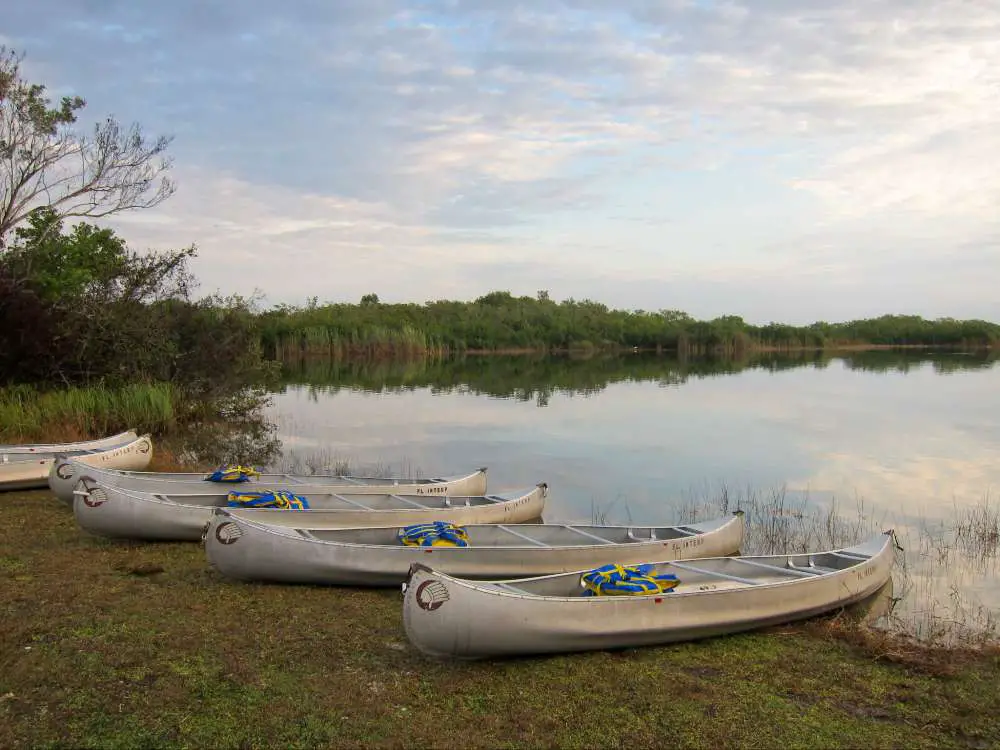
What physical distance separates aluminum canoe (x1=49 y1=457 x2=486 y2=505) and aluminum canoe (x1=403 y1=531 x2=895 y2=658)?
4.36m

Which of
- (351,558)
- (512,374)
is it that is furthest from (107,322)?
(512,374)

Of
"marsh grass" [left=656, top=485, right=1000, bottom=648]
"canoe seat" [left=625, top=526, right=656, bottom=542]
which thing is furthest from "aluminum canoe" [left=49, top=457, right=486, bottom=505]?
"canoe seat" [left=625, top=526, right=656, bottom=542]

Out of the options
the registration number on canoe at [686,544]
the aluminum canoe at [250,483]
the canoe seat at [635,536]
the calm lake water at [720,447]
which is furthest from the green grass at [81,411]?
the registration number on canoe at [686,544]

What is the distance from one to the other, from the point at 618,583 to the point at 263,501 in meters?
4.38

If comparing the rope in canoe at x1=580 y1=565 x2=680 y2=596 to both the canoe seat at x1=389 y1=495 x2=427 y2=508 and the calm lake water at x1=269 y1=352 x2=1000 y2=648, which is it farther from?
the canoe seat at x1=389 y1=495 x2=427 y2=508

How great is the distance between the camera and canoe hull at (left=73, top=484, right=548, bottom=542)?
26.2 feet

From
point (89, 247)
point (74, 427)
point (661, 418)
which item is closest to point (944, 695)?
point (74, 427)

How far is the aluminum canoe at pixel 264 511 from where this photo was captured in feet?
26.3

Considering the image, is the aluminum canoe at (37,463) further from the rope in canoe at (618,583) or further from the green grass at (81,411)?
the rope in canoe at (618,583)

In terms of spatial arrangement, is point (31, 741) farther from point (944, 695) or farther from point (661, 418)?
point (661, 418)

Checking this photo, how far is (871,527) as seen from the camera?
10859 millimetres

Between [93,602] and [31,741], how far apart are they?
2.28m

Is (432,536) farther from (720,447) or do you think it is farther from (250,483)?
(720,447)

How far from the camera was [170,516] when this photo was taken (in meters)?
8.28
